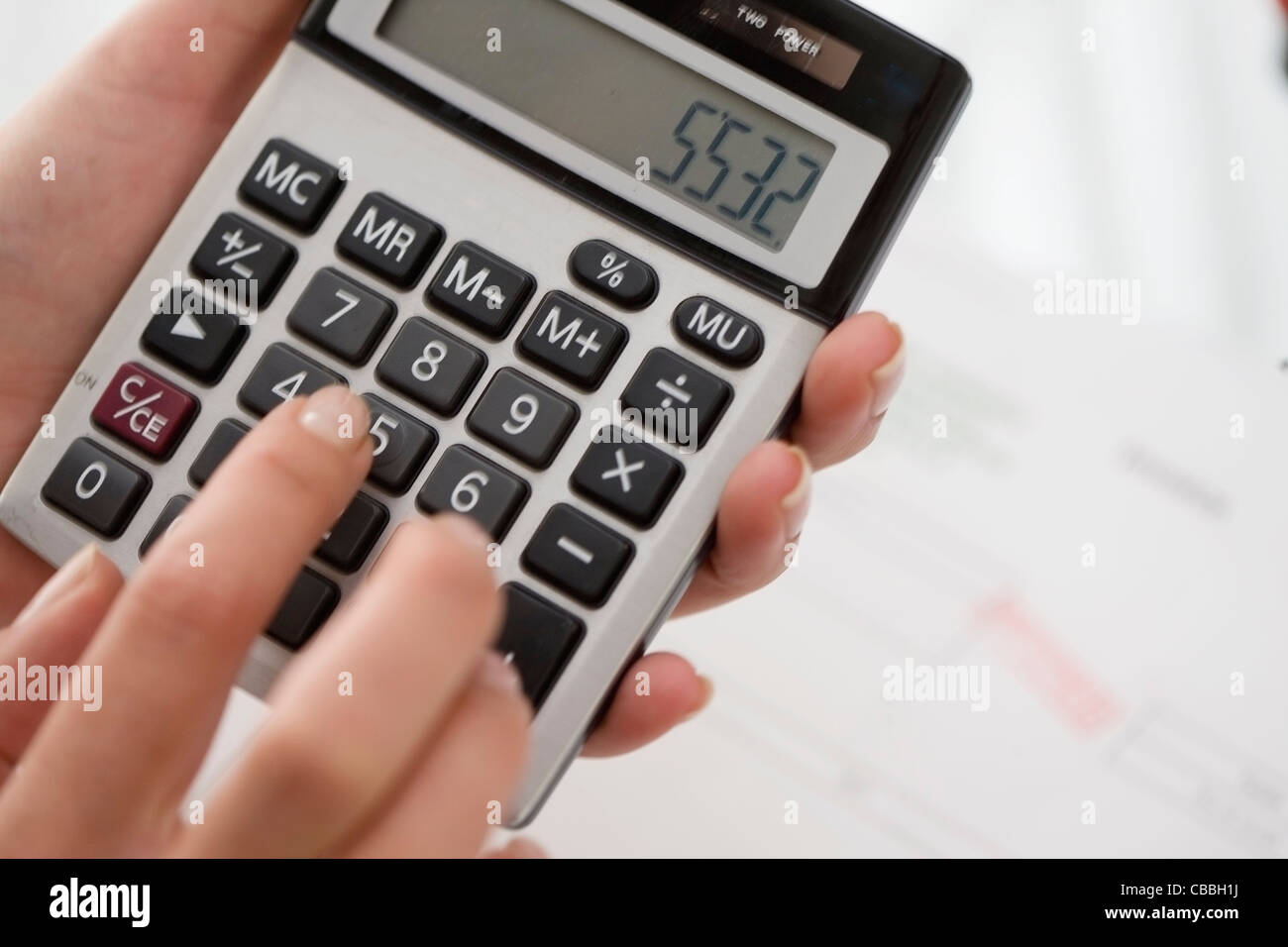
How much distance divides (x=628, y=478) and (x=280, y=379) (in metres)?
0.12

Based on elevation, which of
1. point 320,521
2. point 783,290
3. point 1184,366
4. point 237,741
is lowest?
point 237,741

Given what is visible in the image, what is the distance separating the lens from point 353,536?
13.2 inches

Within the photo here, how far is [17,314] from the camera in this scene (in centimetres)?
40

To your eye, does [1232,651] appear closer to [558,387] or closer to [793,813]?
[793,813]

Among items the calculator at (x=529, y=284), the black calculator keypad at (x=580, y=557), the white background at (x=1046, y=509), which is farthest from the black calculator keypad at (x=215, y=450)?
the white background at (x=1046, y=509)

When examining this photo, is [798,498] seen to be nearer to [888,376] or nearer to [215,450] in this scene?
[888,376]

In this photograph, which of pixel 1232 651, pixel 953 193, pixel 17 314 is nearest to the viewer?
pixel 17 314

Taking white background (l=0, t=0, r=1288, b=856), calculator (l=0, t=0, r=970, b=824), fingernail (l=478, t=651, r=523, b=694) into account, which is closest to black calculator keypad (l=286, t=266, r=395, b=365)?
calculator (l=0, t=0, r=970, b=824)

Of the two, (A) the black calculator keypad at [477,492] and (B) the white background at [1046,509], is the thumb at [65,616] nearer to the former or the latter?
(A) the black calculator keypad at [477,492]

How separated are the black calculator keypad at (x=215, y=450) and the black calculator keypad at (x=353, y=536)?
0.05 m

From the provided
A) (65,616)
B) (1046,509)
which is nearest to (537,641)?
(65,616)
